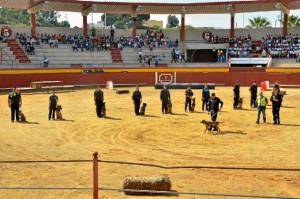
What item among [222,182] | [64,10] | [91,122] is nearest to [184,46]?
[64,10]

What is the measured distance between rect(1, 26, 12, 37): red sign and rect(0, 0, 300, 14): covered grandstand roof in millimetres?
2379

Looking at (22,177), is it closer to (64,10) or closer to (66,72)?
(66,72)

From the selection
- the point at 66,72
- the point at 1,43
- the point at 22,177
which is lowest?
the point at 22,177

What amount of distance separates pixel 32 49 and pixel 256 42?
25.0m

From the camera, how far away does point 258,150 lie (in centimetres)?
1388

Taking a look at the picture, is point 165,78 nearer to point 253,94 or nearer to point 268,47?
point 268,47

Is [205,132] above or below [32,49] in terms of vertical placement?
below

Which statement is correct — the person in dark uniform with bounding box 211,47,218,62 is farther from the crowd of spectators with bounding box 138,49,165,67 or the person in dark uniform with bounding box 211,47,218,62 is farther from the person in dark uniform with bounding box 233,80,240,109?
the person in dark uniform with bounding box 233,80,240,109

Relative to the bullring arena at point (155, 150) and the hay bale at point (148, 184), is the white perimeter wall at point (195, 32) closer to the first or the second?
the bullring arena at point (155, 150)

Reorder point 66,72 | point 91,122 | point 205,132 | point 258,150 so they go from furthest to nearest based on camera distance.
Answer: point 66,72 < point 91,122 < point 205,132 < point 258,150

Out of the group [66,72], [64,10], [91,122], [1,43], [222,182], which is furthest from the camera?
[64,10]

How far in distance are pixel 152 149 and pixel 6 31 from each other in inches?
1365

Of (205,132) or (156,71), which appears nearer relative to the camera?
(205,132)

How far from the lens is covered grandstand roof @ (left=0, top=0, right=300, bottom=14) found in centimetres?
4559
